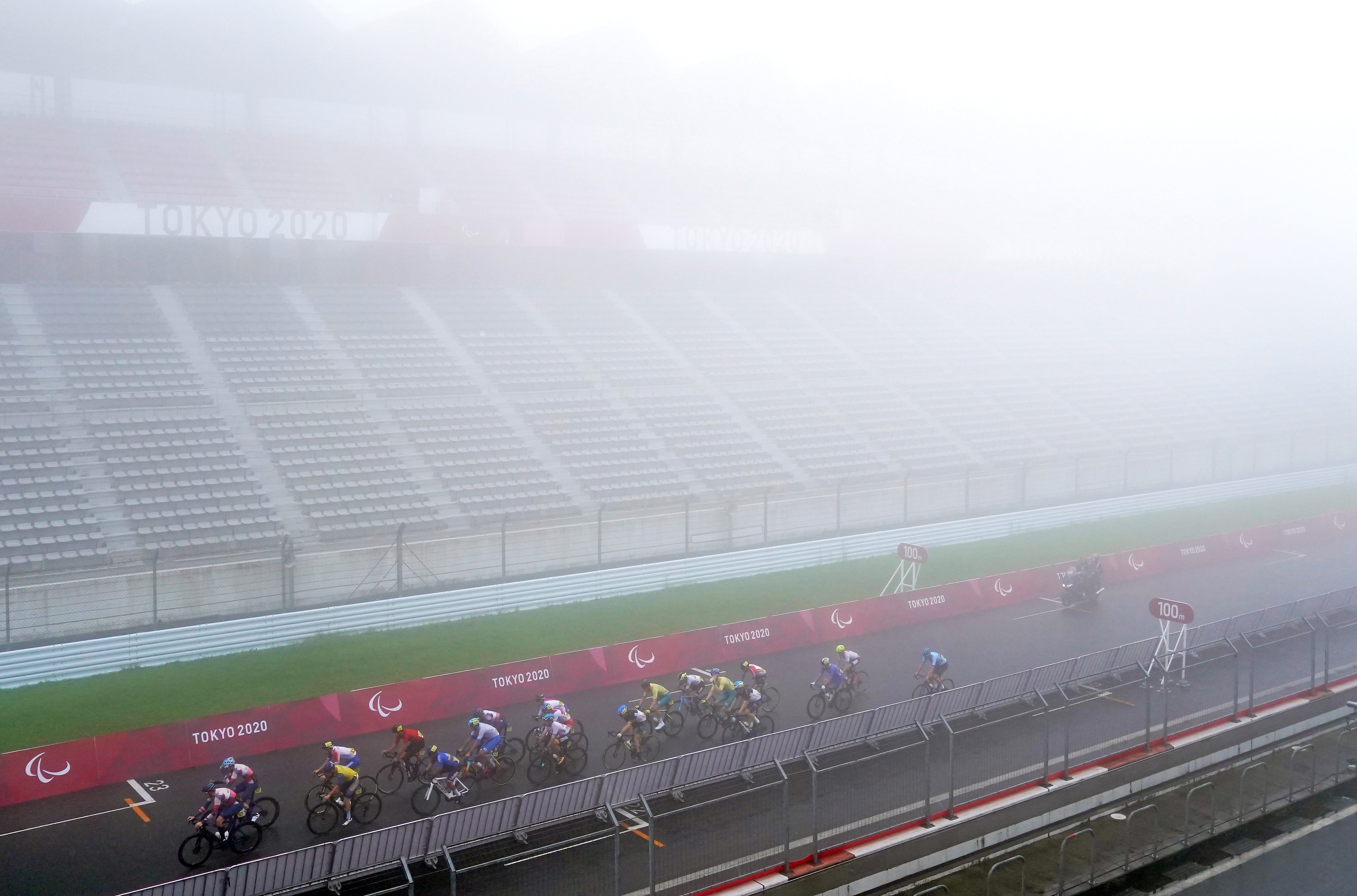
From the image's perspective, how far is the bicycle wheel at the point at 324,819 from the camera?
13.7 m

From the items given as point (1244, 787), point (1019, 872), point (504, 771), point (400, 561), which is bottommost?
point (1019, 872)

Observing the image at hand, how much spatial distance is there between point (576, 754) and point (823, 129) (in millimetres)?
43262

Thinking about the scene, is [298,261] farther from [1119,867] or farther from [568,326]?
[1119,867]

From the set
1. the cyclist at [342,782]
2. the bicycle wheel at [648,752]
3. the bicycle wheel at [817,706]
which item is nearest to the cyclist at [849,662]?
the bicycle wheel at [817,706]

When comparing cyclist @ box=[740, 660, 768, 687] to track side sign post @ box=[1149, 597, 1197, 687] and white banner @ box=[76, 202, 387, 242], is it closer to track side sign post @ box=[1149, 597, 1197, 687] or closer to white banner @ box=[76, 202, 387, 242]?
track side sign post @ box=[1149, 597, 1197, 687]

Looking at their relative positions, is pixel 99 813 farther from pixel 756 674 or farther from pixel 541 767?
pixel 756 674

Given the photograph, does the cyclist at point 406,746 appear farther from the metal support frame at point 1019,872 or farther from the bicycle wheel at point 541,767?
the metal support frame at point 1019,872

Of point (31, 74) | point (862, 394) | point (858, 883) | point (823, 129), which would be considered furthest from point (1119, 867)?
point (823, 129)

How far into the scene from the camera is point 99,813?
14.2 meters

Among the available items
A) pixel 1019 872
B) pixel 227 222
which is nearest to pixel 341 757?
pixel 1019 872

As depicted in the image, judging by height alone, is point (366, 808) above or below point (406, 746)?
below

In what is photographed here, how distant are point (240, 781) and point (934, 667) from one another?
1109 cm

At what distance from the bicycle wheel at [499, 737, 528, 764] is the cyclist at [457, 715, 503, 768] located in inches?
24.3

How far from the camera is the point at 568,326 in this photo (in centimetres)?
4019
